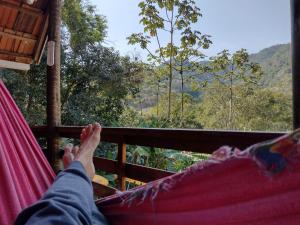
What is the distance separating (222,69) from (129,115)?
280cm

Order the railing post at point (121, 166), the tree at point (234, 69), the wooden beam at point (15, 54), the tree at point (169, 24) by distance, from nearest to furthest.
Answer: the railing post at point (121, 166) < the wooden beam at point (15, 54) < the tree at point (169, 24) < the tree at point (234, 69)

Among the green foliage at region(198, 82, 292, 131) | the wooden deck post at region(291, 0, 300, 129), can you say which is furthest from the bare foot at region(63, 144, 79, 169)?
the green foliage at region(198, 82, 292, 131)

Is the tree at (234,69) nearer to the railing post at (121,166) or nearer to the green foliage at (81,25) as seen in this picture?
the green foliage at (81,25)

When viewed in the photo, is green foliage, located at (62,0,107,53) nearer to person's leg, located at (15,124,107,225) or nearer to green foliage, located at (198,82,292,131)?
green foliage, located at (198,82,292,131)

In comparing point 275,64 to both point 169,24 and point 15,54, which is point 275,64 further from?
point 15,54

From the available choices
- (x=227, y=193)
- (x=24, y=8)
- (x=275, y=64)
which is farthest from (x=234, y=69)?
(x=227, y=193)

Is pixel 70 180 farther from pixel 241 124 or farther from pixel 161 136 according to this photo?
pixel 241 124

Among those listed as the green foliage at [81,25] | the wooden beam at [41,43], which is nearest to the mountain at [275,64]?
the green foliage at [81,25]

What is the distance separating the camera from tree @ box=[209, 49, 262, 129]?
830 centimetres

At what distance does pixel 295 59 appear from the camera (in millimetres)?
1068

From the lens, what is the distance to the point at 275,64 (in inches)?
611

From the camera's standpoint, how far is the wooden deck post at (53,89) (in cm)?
291

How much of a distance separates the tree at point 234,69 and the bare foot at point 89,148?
707 cm

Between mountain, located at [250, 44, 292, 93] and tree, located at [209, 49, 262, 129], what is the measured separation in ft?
10.3
